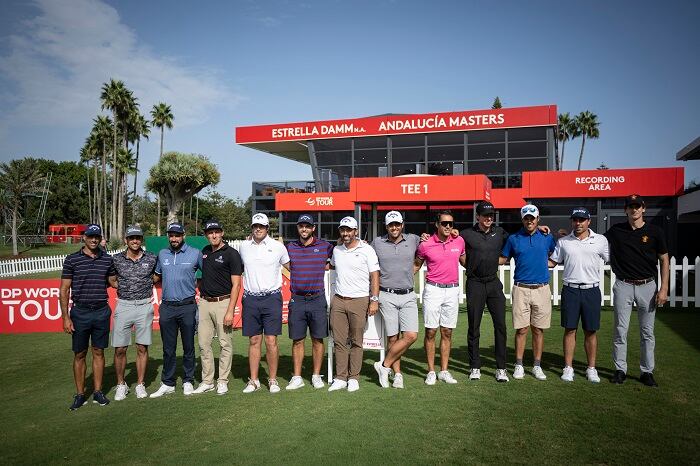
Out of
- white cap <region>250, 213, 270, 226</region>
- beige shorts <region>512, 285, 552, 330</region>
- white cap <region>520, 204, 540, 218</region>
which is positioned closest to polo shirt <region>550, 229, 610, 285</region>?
beige shorts <region>512, 285, 552, 330</region>

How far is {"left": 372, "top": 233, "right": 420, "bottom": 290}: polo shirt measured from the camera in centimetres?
555

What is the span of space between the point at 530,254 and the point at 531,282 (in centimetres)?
35

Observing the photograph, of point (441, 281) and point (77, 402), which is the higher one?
point (441, 281)

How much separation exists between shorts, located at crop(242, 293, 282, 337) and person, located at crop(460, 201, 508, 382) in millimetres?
2334

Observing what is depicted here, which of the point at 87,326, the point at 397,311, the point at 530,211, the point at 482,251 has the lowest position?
the point at 87,326

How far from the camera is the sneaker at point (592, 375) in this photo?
5598 millimetres

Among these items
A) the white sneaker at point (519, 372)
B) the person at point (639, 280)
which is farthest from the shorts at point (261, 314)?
the person at point (639, 280)

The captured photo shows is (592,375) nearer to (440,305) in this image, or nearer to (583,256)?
(583,256)

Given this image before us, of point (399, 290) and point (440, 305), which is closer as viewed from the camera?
point (399, 290)

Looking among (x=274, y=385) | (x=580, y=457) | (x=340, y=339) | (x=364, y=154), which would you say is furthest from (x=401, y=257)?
(x=364, y=154)

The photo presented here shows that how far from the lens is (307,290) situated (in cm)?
559

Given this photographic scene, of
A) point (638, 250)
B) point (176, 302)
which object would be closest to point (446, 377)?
point (638, 250)

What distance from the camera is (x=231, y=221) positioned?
47.7 meters

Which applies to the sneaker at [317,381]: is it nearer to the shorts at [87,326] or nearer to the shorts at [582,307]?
the shorts at [87,326]
